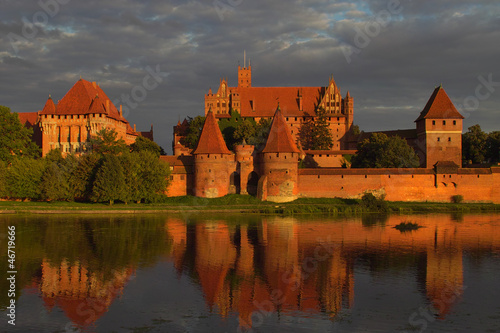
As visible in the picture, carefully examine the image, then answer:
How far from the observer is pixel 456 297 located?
15.4 m

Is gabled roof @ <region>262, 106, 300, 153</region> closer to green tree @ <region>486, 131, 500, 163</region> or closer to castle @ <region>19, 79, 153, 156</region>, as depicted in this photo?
castle @ <region>19, 79, 153, 156</region>

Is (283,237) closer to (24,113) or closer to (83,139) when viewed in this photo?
(83,139)

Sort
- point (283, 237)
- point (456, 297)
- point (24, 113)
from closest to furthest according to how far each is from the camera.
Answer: point (456, 297) → point (283, 237) → point (24, 113)

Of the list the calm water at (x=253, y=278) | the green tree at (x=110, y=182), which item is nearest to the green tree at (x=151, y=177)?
the green tree at (x=110, y=182)

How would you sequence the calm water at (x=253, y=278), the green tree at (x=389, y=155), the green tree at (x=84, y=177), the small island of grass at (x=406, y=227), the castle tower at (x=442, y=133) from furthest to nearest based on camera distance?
the castle tower at (x=442, y=133), the green tree at (x=389, y=155), the green tree at (x=84, y=177), the small island of grass at (x=406, y=227), the calm water at (x=253, y=278)

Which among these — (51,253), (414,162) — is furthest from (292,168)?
(51,253)

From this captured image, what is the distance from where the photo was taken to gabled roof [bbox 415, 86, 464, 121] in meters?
46.4

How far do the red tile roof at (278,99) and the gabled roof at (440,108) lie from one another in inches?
683

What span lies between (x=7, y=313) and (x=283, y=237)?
1428 cm

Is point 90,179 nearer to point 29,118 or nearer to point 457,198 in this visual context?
point 29,118

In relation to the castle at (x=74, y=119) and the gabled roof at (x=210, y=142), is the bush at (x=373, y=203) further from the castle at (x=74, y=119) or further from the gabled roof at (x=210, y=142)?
the castle at (x=74, y=119)

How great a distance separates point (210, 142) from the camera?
41562mm

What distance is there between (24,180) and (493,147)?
41.8 meters

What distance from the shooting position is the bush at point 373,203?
125ft
